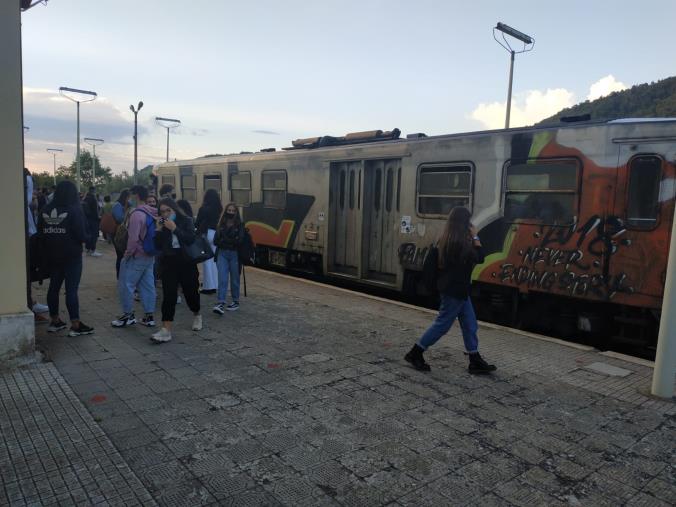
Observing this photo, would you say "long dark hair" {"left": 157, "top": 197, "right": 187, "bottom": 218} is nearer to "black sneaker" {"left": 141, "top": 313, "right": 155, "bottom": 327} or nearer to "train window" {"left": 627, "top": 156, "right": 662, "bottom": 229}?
"black sneaker" {"left": 141, "top": 313, "right": 155, "bottom": 327}

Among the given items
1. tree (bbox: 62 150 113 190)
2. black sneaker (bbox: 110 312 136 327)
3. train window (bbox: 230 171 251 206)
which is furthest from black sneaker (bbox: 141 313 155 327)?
tree (bbox: 62 150 113 190)

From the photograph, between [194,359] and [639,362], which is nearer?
[194,359]

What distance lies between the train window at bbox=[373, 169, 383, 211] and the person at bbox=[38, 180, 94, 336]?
5.29 m

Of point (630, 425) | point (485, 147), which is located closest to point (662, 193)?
point (485, 147)

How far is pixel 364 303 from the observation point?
8.90m

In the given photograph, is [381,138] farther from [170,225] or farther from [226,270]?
[170,225]

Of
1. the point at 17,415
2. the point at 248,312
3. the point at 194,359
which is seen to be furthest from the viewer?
the point at 248,312

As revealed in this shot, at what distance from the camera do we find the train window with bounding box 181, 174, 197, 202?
15.9 metres

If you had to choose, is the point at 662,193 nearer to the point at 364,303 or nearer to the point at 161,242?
the point at 364,303

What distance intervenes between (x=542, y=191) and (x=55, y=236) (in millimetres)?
6303

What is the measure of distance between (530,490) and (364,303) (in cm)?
571

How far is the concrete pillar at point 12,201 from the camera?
475 centimetres

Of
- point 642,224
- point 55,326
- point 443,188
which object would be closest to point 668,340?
point 642,224

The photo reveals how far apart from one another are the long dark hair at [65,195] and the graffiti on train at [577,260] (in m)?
5.95
